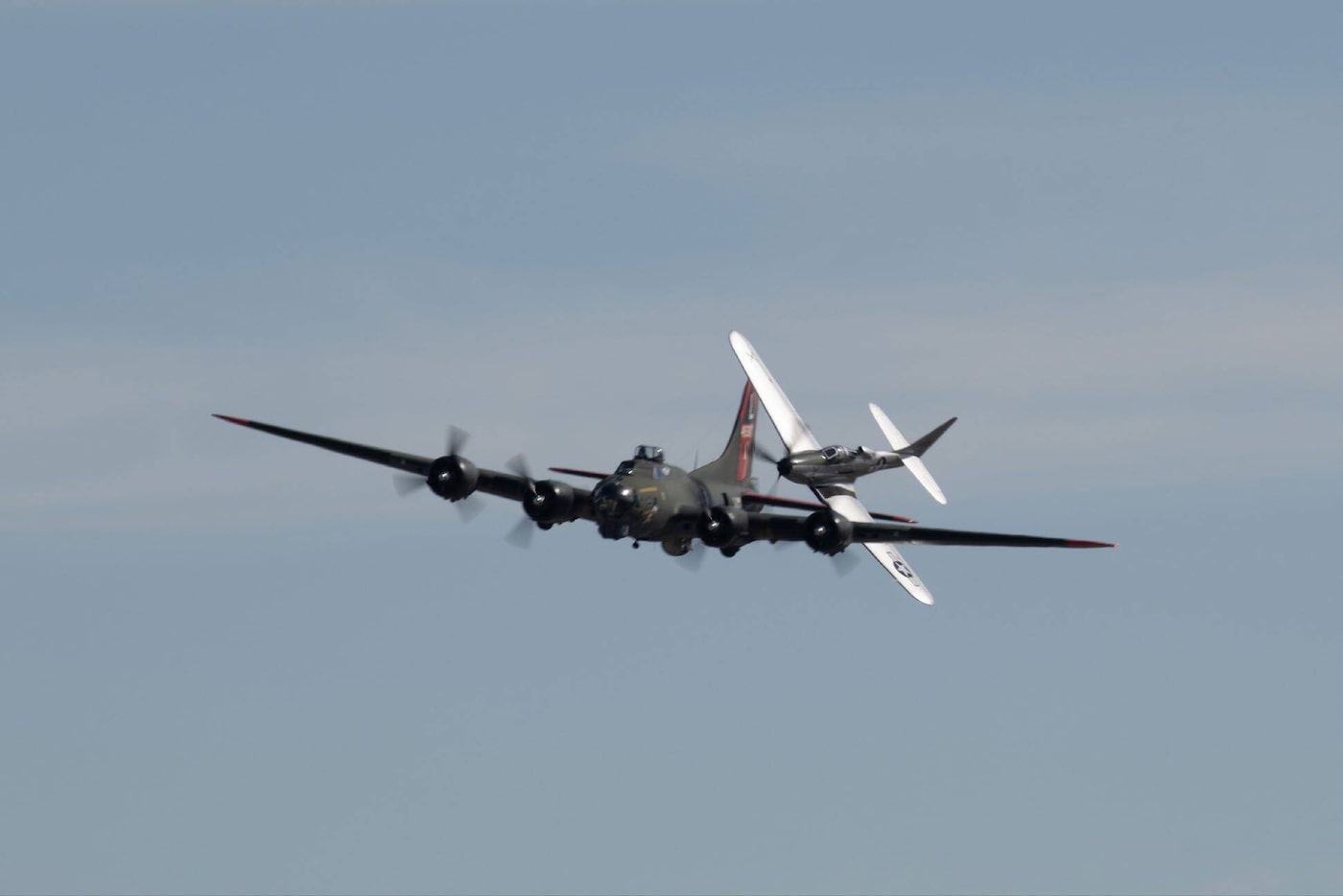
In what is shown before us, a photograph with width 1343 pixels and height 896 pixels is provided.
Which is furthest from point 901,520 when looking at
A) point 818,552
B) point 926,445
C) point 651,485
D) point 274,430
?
point 926,445

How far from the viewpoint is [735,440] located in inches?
3568

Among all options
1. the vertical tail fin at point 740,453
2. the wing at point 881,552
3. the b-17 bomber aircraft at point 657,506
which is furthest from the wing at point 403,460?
the wing at point 881,552

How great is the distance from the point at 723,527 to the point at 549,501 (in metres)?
7.04

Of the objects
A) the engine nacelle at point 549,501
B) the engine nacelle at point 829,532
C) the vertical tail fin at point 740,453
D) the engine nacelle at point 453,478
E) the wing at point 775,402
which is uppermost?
the wing at point 775,402

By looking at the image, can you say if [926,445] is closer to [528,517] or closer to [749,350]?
[749,350]

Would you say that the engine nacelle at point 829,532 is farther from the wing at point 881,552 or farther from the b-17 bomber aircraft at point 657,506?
the wing at point 881,552

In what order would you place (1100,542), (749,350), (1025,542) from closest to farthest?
(1100,542) → (1025,542) → (749,350)

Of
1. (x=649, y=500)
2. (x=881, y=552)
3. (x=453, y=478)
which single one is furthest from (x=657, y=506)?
(x=881, y=552)

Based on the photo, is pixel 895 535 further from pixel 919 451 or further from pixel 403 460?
pixel 919 451

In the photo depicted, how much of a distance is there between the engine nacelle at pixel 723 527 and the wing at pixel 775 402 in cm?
3565

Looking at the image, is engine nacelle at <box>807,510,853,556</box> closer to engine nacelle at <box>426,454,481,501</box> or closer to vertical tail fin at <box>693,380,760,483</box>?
vertical tail fin at <box>693,380,760,483</box>

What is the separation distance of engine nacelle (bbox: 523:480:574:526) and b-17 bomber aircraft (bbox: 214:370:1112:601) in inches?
1.5

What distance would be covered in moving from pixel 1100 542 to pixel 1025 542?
17.6 feet

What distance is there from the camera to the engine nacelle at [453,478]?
79.6 metres
